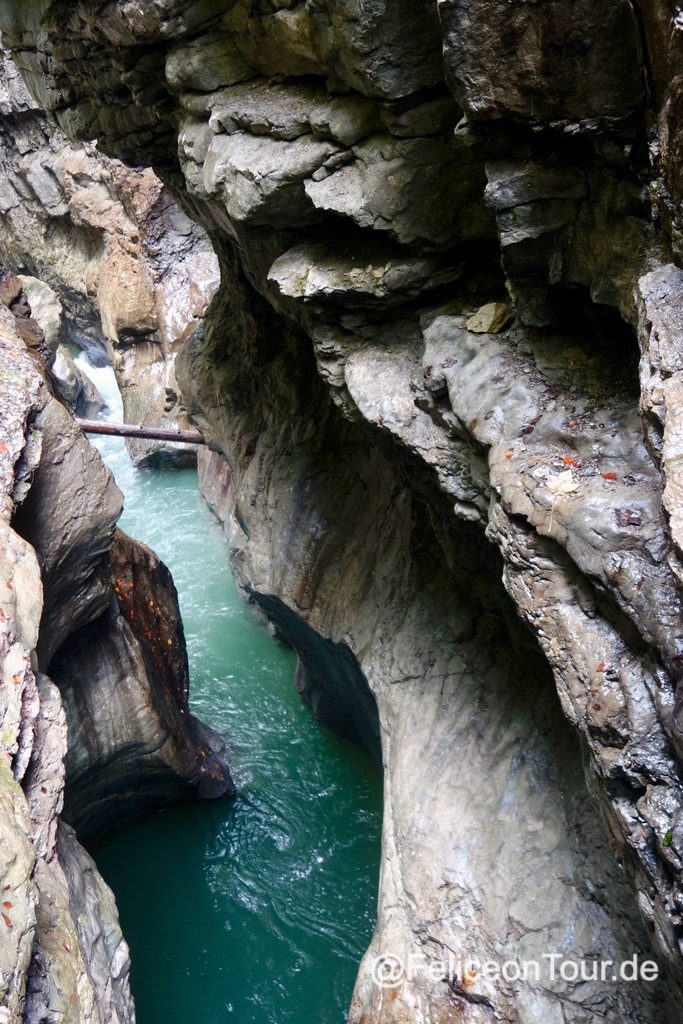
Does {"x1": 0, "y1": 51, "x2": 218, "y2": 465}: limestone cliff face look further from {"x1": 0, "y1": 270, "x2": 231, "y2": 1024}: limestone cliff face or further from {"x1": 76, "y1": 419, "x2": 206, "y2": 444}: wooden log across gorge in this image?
{"x1": 0, "y1": 270, "x2": 231, "y2": 1024}: limestone cliff face

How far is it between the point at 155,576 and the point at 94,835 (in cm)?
268

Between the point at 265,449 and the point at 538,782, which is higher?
the point at 265,449

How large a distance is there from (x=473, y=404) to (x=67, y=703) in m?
4.55

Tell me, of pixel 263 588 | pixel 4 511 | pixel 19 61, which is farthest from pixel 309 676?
pixel 19 61

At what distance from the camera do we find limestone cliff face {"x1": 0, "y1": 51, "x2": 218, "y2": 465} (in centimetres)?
1639

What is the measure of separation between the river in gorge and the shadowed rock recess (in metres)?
1.77

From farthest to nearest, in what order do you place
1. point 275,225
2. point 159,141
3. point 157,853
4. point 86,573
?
1. point 157,853
2. point 159,141
3. point 86,573
4. point 275,225

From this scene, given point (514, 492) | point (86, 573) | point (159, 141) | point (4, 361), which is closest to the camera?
point (514, 492)

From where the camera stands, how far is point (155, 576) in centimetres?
844

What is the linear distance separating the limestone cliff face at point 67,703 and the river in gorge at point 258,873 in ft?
1.69

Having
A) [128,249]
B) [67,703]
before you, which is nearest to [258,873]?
[67,703]

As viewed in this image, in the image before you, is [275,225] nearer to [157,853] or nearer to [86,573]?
[86,573]

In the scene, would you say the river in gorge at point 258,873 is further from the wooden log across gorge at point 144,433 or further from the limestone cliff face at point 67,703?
the wooden log across gorge at point 144,433

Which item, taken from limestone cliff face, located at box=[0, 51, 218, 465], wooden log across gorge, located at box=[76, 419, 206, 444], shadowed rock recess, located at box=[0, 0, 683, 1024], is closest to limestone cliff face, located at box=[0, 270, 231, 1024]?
shadowed rock recess, located at box=[0, 0, 683, 1024]
